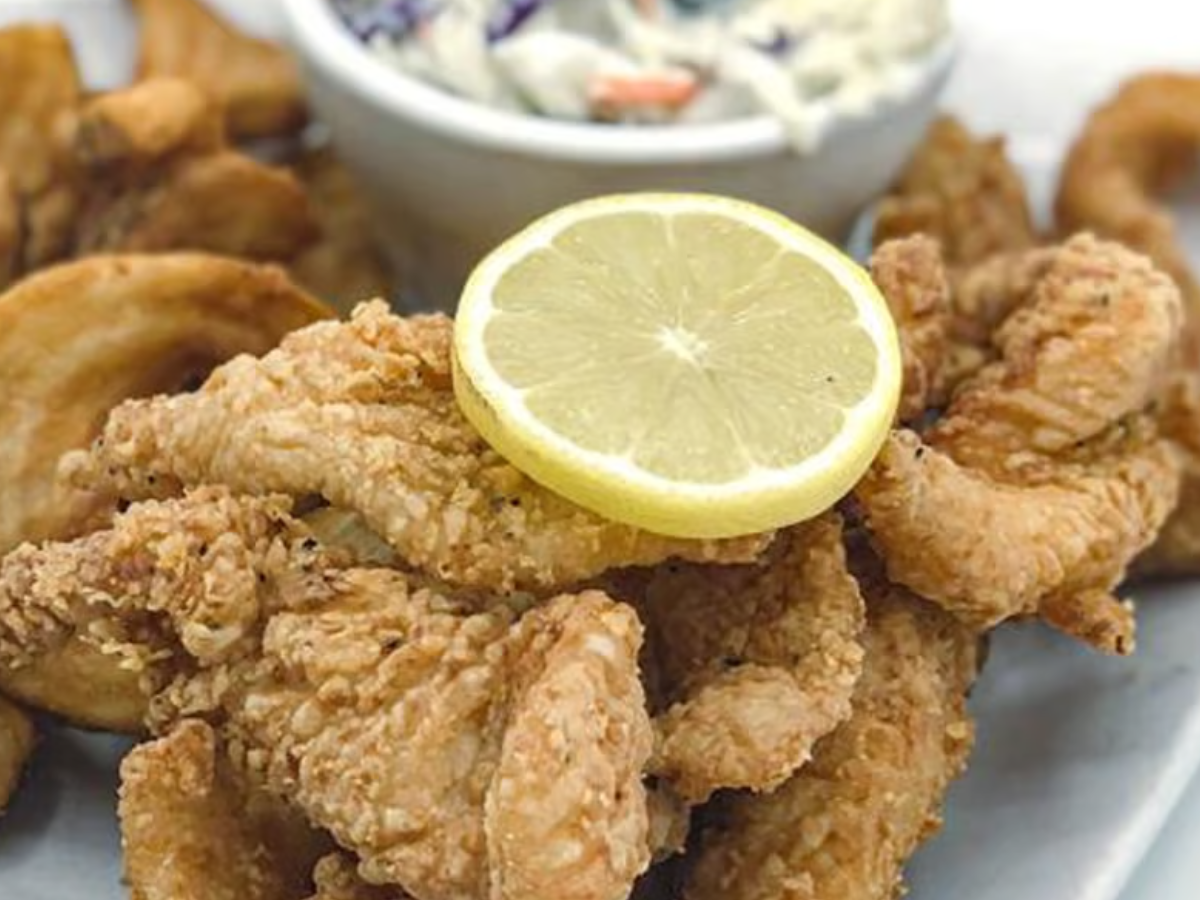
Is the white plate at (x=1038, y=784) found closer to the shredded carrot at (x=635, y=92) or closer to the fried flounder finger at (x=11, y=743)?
the fried flounder finger at (x=11, y=743)

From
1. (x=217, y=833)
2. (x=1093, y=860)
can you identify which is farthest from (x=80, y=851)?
(x=1093, y=860)

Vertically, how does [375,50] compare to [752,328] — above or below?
below

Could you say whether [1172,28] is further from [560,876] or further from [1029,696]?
[560,876]

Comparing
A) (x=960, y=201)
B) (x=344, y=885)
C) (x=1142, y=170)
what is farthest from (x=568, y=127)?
(x=344, y=885)

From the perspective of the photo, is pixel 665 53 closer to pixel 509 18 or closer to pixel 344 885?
pixel 509 18

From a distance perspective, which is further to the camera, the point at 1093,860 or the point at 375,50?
the point at 375,50

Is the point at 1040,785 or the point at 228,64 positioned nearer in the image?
the point at 1040,785
